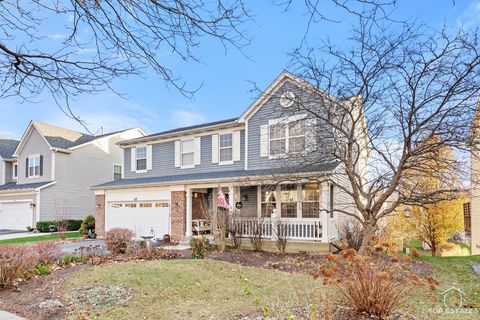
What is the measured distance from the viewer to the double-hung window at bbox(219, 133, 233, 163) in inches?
717

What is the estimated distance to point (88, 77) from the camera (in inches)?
165

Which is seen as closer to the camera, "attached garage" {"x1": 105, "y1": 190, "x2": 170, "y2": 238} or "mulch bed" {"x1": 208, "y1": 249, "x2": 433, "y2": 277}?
"mulch bed" {"x1": 208, "y1": 249, "x2": 433, "y2": 277}

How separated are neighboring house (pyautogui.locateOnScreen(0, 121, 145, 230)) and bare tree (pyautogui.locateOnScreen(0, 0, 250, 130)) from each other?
2244 centimetres

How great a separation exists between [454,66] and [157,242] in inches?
515

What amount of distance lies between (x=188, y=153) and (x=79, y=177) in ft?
40.8

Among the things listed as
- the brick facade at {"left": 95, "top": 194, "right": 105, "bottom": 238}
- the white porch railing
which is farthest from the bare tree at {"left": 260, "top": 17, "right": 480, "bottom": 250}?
the brick facade at {"left": 95, "top": 194, "right": 105, "bottom": 238}

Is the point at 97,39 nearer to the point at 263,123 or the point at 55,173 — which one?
the point at 263,123

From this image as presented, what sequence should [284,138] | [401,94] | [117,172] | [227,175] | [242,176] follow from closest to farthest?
[401,94]
[242,176]
[284,138]
[227,175]
[117,172]

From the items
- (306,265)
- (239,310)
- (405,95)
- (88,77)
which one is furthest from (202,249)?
(88,77)

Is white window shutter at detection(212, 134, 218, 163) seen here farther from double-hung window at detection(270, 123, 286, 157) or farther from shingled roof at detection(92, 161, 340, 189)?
double-hung window at detection(270, 123, 286, 157)

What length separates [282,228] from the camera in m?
14.0

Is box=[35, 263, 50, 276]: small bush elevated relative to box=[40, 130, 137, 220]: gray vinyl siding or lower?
lower

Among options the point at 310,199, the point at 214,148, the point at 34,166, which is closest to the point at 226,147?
the point at 214,148

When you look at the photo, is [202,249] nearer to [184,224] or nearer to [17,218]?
[184,224]
